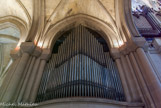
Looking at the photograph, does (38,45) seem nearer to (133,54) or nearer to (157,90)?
(133,54)

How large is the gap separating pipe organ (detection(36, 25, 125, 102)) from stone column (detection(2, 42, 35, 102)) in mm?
854

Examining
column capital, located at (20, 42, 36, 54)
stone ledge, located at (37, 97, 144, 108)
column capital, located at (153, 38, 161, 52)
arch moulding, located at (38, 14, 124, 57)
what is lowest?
stone ledge, located at (37, 97, 144, 108)

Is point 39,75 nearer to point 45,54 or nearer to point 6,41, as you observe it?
point 45,54

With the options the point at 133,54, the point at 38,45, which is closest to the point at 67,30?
the point at 38,45

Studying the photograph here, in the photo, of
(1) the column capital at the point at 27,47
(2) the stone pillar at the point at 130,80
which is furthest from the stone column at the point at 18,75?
(2) the stone pillar at the point at 130,80

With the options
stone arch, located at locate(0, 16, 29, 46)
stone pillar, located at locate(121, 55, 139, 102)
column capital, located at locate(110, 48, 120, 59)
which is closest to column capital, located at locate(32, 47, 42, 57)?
stone arch, located at locate(0, 16, 29, 46)

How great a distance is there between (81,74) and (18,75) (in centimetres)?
216

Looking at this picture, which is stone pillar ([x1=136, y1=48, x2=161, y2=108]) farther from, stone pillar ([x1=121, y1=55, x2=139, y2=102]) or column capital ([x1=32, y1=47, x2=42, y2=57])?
column capital ([x1=32, y1=47, x2=42, y2=57])

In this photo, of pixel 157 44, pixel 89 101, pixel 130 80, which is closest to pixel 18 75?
pixel 89 101

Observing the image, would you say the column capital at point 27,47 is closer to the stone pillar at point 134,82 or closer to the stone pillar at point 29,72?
the stone pillar at point 29,72

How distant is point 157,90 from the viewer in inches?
126

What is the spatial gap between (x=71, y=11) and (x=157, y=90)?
238 inches

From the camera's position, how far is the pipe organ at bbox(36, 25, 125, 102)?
11.9 ft

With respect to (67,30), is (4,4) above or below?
above
